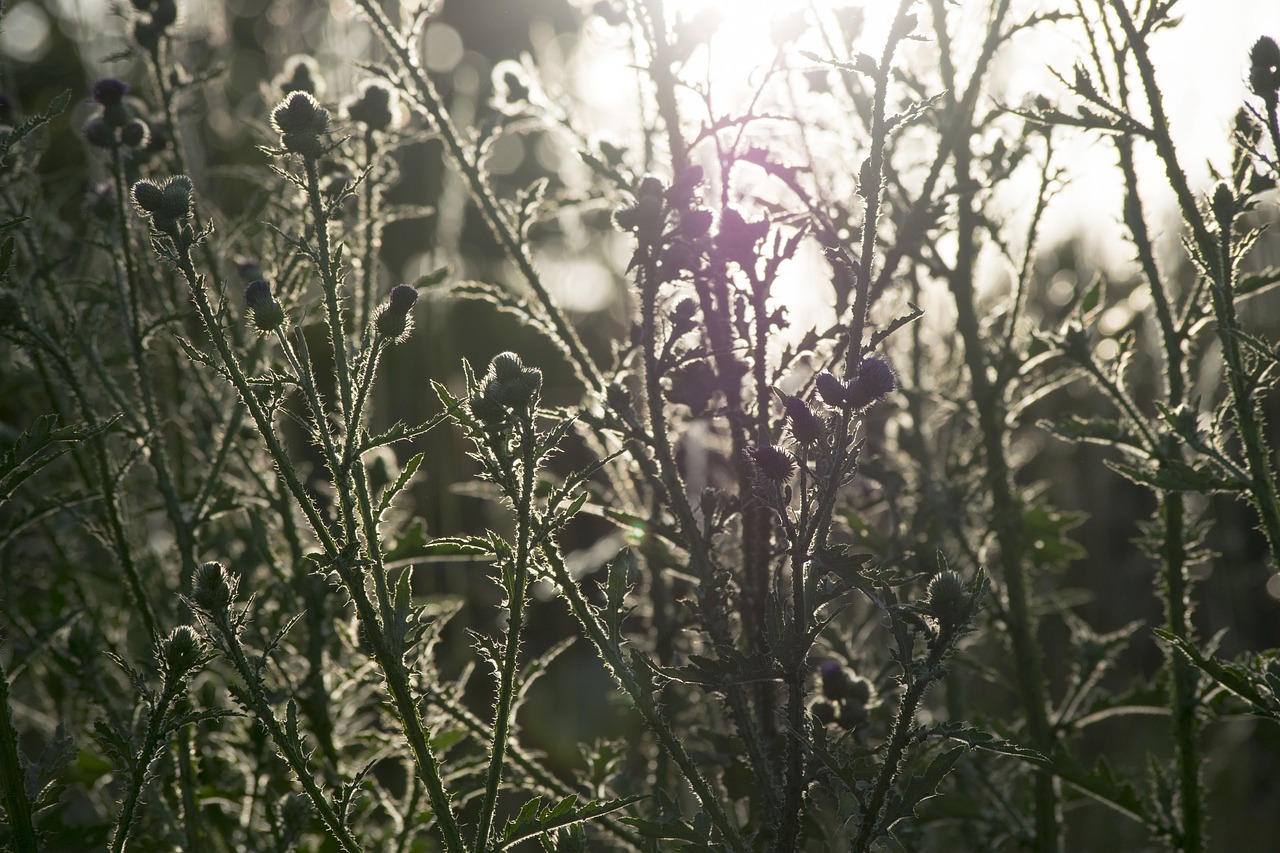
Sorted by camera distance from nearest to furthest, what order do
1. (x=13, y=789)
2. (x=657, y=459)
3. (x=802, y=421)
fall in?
(x=802, y=421), (x=13, y=789), (x=657, y=459)

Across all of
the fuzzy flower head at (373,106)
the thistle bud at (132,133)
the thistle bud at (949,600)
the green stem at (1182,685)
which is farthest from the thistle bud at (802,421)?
the thistle bud at (132,133)

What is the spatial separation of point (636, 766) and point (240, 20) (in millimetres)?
10632

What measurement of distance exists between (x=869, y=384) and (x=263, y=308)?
660mm

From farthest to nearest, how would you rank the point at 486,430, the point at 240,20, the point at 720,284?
the point at 240,20
the point at 720,284
the point at 486,430

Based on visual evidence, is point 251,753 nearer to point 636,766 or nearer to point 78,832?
point 78,832

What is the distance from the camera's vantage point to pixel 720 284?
1.63 meters

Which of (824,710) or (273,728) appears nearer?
(273,728)

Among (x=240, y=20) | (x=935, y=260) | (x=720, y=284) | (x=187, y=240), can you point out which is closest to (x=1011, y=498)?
(x=935, y=260)

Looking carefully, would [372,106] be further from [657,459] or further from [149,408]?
[657,459]

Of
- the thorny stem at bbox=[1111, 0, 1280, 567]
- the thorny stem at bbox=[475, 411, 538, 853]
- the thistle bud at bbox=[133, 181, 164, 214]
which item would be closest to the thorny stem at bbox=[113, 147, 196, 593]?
the thistle bud at bbox=[133, 181, 164, 214]

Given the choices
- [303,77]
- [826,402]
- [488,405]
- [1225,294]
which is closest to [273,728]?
[488,405]

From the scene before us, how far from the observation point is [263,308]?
119cm

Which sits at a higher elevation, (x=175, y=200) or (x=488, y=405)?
(x=175, y=200)

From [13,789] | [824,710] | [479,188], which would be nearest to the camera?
[13,789]
